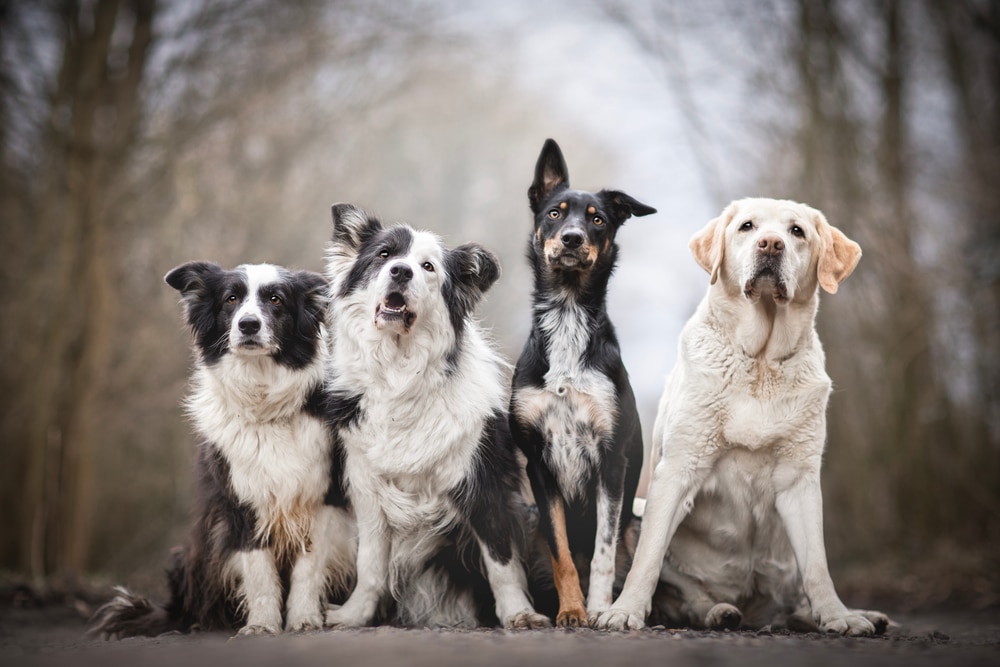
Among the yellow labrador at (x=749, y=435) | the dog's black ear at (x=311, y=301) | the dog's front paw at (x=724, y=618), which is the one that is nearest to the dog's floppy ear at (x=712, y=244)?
the yellow labrador at (x=749, y=435)

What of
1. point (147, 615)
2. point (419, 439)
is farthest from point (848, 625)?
point (147, 615)

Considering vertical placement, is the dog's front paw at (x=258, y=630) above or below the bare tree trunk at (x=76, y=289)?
below

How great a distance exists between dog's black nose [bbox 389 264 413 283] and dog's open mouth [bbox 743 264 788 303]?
1626 millimetres

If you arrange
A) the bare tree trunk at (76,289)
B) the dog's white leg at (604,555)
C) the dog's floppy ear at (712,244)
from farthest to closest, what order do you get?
the bare tree trunk at (76,289) < the dog's floppy ear at (712,244) < the dog's white leg at (604,555)

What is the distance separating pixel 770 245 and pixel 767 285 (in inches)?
7.5

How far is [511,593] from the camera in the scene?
414 centimetres

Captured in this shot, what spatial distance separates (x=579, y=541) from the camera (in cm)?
440

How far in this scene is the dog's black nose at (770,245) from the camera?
13.3 ft

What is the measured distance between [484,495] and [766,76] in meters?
7.68

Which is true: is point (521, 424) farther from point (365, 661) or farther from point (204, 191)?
point (204, 191)

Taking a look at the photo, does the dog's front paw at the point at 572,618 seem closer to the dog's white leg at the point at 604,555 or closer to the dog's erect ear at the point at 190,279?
the dog's white leg at the point at 604,555

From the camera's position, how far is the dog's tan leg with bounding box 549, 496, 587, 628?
400 centimetres

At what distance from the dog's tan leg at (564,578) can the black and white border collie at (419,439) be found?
0.12 meters

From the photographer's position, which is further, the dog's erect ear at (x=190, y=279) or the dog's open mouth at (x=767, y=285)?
the dog's erect ear at (x=190, y=279)
